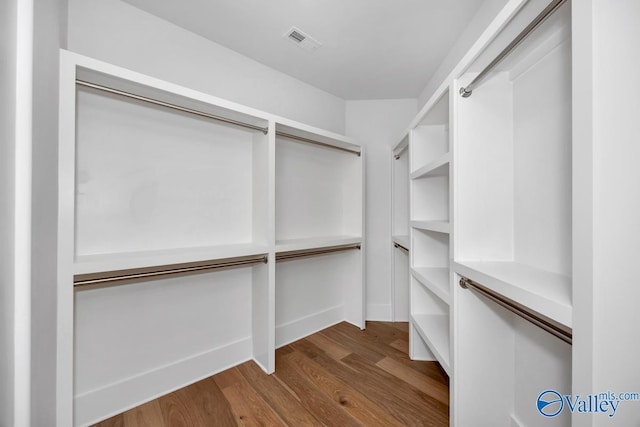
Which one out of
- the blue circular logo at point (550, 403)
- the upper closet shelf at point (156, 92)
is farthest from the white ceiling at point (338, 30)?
the blue circular logo at point (550, 403)

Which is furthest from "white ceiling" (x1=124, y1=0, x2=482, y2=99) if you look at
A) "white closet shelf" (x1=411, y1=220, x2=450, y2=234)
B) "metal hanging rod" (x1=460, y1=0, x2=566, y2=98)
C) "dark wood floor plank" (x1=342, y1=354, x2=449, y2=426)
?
"dark wood floor plank" (x1=342, y1=354, x2=449, y2=426)

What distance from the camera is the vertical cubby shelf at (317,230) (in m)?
1.97

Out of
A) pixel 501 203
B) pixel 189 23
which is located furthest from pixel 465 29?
pixel 189 23

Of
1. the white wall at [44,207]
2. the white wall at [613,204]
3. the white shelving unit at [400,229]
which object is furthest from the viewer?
the white shelving unit at [400,229]

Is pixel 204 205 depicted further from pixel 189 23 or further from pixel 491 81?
pixel 491 81

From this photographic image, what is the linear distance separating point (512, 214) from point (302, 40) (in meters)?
1.57

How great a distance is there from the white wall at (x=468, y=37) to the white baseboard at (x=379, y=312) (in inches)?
76.5

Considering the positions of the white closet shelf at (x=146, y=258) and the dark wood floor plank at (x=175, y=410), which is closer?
the white closet shelf at (x=146, y=258)

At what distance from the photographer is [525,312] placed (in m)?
0.75

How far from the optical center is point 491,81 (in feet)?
3.52

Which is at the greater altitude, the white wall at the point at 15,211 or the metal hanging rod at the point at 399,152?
the metal hanging rod at the point at 399,152

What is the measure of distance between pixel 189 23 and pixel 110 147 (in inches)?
34.0

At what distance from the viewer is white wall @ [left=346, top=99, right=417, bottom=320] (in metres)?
2.42

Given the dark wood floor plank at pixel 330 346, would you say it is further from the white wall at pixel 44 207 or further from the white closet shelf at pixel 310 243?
the white wall at pixel 44 207
